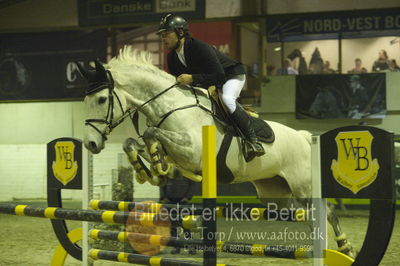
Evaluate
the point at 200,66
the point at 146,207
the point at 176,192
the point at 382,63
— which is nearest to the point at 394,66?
the point at 382,63

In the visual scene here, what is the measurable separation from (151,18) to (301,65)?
314 cm

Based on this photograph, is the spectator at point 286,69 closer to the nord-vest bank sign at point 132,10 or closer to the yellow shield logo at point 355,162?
the nord-vest bank sign at point 132,10

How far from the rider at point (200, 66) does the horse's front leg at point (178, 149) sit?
386 millimetres

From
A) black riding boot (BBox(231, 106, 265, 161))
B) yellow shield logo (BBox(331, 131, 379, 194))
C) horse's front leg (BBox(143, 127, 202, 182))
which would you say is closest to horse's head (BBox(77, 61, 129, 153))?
horse's front leg (BBox(143, 127, 202, 182))

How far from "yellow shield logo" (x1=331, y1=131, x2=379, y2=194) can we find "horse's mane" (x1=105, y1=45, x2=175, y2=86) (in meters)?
1.61

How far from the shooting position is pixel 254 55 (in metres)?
11.6

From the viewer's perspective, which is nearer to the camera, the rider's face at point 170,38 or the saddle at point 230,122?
the rider's face at point 170,38

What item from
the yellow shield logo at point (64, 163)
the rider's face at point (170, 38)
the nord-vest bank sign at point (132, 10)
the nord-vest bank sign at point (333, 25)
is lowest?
the yellow shield logo at point (64, 163)

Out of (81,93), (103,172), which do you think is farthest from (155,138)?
(81,93)

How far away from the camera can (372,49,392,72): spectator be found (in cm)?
1079

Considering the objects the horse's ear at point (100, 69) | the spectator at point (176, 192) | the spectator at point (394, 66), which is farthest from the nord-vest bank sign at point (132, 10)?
the horse's ear at point (100, 69)

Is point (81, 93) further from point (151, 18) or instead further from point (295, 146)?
point (295, 146)

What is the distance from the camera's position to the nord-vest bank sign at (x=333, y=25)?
10.8m

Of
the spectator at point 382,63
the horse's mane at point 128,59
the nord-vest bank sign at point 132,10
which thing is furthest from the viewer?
the nord-vest bank sign at point 132,10
